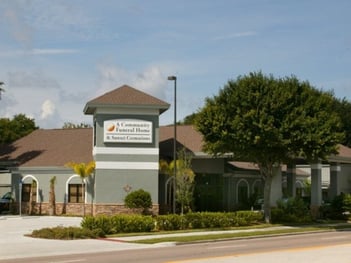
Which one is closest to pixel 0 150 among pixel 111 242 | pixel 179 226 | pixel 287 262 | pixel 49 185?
pixel 49 185

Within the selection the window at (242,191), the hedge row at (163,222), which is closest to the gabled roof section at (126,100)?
the hedge row at (163,222)

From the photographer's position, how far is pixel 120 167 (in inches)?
1722

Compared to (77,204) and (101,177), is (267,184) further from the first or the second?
(77,204)

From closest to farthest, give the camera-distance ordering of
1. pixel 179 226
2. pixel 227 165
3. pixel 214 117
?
pixel 179 226 → pixel 214 117 → pixel 227 165

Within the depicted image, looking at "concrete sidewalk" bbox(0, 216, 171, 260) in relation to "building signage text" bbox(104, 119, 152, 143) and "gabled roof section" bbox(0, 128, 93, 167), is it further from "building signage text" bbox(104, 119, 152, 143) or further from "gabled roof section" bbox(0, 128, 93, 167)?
"gabled roof section" bbox(0, 128, 93, 167)

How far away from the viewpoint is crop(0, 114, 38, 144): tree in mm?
73250

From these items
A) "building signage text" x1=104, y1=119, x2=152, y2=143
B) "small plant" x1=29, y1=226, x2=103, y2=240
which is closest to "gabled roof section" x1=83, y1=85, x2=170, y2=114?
"building signage text" x1=104, y1=119, x2=152, y2=143

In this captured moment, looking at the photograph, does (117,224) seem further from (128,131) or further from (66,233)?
(128,131)

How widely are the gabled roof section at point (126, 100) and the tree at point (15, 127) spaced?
30375 mm

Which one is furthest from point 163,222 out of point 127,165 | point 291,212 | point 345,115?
point 345,115

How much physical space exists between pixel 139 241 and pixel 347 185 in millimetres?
53521

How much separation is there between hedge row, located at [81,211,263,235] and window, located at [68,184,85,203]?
43.0ft

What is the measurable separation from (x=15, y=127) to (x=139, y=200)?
1585 inches

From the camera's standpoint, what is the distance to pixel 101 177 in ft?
143
